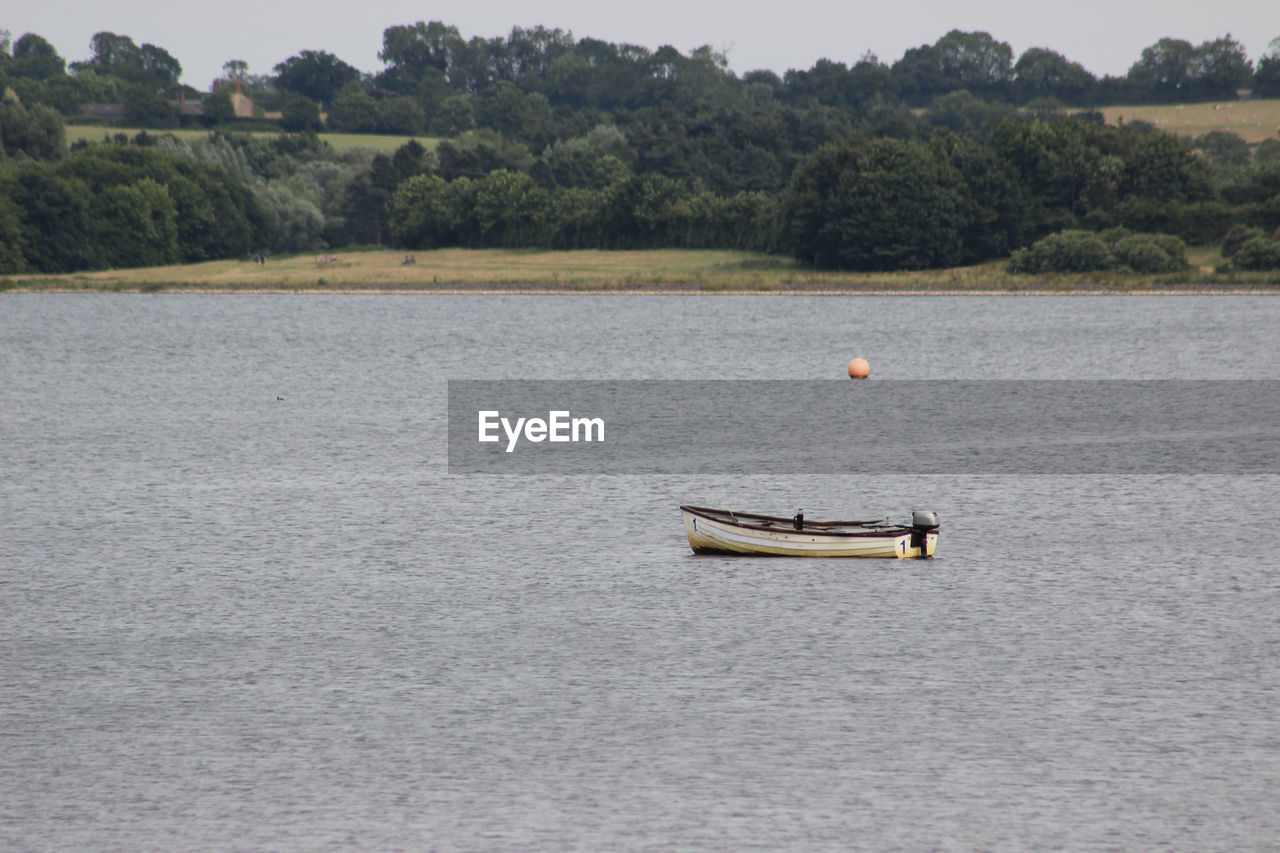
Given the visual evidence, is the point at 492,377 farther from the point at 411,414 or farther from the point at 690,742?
the point at 690,742

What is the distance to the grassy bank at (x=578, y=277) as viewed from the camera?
496ft

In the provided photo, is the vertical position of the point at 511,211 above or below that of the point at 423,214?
above


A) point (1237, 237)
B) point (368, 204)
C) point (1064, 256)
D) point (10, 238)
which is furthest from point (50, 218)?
point (1237, 237)

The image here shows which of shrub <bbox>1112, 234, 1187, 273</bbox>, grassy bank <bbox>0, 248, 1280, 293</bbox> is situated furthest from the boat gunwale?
shrub <bbox>1112, 234, 1187, 273</bbox>

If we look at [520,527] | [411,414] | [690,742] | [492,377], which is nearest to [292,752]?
[690,742]

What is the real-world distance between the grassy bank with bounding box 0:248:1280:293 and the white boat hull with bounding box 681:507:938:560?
406 feet

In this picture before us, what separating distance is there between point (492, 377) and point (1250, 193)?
110 m

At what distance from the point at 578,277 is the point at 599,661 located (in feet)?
487

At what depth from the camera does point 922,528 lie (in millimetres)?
29672

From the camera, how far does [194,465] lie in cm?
4388

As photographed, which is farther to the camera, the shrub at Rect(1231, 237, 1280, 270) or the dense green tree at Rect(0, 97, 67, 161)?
the dense green tree at Rect(0, 97, 67, 161)

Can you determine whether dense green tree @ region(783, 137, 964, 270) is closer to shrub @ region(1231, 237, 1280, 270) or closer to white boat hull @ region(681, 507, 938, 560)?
shrub @ region(1231, 237, 1280, 270)

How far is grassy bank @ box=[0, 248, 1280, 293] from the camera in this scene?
15125 centimetres

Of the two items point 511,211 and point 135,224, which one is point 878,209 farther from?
point 135,224
